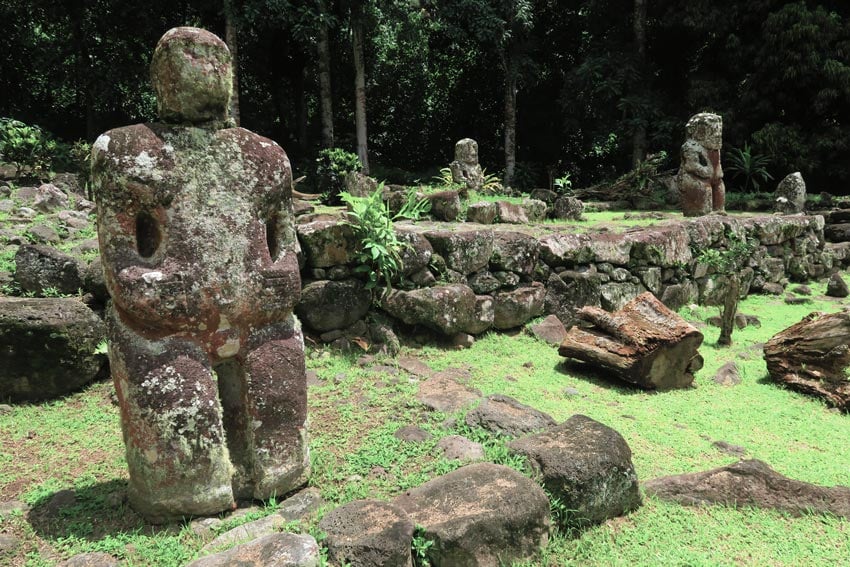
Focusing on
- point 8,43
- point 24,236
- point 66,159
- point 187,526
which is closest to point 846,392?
point 187,526

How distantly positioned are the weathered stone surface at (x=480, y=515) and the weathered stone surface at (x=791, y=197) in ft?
38.4

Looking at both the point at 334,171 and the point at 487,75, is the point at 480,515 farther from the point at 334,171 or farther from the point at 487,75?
the point at 487,75

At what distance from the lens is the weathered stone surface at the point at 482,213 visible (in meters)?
8.67

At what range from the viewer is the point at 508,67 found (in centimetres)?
1875

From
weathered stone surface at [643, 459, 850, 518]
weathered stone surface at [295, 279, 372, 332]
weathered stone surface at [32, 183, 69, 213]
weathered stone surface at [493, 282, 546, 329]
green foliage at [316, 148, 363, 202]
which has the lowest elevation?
weathered stone surface at [643, 459, 850, 518]

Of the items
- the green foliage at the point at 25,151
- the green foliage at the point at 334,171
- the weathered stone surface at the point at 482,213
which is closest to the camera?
the weathered stone surface at the point at 482,213

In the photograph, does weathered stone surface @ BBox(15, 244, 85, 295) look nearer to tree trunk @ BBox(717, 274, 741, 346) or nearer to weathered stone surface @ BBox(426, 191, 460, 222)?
weathered stone surface @ BBox(426, 191, 460, 222)

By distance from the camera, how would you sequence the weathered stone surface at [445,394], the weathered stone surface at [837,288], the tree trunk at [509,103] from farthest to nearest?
the tree trunk at [509,103] → the weathered stone surface at [837,288] → the weathered stone surface at [445,394]

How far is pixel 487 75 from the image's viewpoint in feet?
76.3

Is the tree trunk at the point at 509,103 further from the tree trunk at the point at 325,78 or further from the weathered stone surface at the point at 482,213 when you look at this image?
the weathered stone surface at the point at 482,213

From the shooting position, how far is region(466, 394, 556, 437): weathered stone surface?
4.48 meters

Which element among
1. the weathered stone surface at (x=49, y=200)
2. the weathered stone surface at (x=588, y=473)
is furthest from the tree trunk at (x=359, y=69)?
the weathered stone surface at (x=588, y=473)

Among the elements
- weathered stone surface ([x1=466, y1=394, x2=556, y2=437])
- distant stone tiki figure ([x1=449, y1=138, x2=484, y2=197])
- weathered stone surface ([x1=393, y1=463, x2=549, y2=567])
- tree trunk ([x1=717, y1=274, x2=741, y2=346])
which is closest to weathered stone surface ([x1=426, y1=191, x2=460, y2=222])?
distant stone tiki figure ([x1=449, y1=138, x2=484, y2=197])

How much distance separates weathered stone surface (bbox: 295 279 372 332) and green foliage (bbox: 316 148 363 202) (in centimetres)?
462
